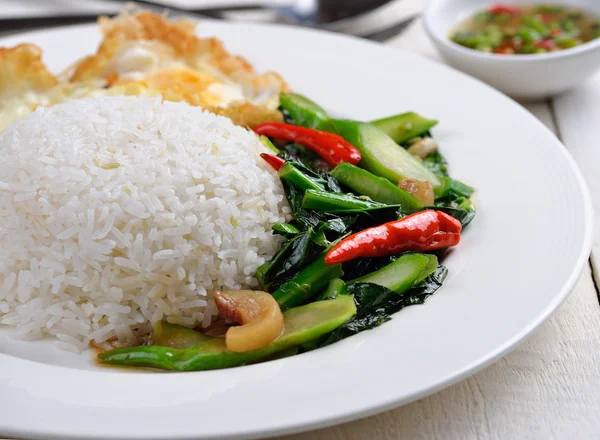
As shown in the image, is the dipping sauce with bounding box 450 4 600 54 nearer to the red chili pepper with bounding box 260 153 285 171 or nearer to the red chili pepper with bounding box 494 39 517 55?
the red chili pepper with bounding box 494 39 517 55

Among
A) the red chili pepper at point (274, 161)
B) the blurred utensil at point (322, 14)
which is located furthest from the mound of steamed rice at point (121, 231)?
the blurred utensil at point (322, 14)

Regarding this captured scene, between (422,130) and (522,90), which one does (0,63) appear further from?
(522,90)

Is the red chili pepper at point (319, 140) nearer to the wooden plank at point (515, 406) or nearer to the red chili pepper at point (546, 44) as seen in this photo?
the wooden plank at point (515, 406)

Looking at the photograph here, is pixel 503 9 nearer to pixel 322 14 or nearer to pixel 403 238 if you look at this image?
pixel 322 14

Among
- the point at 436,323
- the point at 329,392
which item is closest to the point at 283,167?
the point at 436,323

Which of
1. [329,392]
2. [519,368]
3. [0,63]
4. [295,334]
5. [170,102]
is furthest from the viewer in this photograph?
[0,63]

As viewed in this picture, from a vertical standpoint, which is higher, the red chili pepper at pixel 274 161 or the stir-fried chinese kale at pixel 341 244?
the red chili pepper at pixel 274 161
